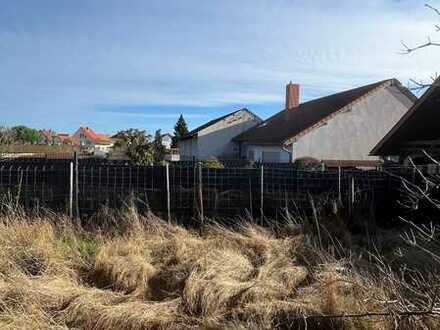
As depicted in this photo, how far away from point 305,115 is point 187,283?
25.5 meters

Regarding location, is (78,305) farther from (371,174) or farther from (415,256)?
(371,174)

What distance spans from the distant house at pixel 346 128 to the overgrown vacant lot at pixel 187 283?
19207mm

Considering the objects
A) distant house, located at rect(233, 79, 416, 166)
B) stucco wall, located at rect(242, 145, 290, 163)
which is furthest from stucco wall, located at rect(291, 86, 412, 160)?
stucco wall, located at rect(242, 145, 290, 163)

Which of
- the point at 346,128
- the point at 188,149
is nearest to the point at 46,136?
the point at 188,149

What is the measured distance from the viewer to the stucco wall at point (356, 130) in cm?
2719

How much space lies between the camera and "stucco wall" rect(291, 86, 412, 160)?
27188 mm

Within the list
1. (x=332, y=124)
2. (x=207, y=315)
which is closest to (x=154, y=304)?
(x=207, y=315)

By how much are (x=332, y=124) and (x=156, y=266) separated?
22.2 m

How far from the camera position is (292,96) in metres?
36.2

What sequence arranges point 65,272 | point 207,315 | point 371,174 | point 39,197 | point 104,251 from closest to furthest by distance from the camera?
point 207,315
point 65,272
point 104,251
point 39,197
point 371,174

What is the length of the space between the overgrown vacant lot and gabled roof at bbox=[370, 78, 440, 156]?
20.2 feet

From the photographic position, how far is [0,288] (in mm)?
5719

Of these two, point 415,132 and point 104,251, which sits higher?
point 415,132

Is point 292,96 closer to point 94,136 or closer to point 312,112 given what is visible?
point 312,112
